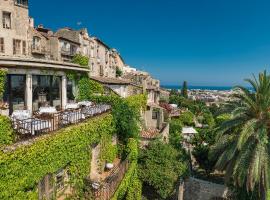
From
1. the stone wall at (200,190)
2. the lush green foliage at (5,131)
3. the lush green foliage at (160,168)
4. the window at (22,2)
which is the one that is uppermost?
the window at (22,2)

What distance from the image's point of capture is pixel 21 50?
111 feet

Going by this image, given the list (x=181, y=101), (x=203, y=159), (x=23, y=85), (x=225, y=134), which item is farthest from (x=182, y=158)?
(x=181, y=101)

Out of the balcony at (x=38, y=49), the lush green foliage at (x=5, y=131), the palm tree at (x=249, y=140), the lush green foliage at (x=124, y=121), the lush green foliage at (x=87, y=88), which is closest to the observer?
the lush green foliage at (x=5, y=131)

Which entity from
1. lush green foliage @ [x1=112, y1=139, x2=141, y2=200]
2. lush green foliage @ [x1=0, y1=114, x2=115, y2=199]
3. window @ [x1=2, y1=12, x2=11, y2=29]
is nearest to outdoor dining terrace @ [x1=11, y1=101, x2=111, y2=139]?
lush green foliage @ [x1=0, y1=114, x2=115, y2=199]

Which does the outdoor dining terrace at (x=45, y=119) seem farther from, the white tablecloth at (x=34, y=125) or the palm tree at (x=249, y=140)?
the palm tree at (x=249, y=140)

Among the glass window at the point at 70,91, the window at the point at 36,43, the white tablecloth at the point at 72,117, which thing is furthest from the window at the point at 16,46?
the white tablecloth at the point at 72,117

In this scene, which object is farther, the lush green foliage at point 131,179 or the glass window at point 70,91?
the glass window at point 70,91

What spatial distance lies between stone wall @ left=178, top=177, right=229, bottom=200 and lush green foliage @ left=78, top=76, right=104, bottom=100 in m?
12.6

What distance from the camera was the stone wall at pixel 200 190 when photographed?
28.4 m

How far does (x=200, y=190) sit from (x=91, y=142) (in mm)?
14798

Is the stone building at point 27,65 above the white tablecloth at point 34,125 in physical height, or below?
above

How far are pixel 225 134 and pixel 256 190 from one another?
5245 millimetres

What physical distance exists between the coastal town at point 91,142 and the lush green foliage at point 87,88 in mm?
105

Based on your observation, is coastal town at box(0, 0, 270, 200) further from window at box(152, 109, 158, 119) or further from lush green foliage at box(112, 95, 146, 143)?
window at box(152, 109, 158, 119)
